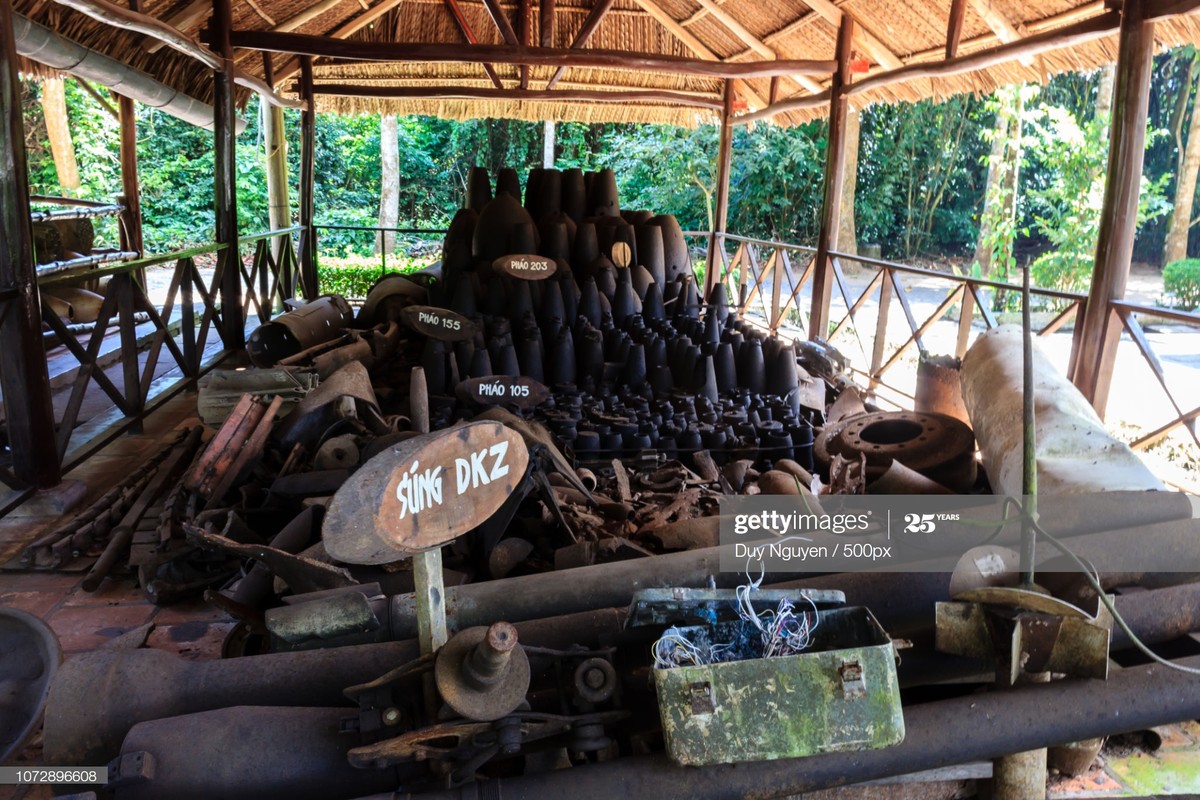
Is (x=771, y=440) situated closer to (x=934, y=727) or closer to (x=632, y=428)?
(x=632, y=428)

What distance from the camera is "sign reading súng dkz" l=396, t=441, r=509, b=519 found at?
1.62m

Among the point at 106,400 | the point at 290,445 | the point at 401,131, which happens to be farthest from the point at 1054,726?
the point at 401,131

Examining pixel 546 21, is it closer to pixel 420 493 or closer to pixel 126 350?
pixel 126 350

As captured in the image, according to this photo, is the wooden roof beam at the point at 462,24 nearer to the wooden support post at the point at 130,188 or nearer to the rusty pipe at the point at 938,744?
the wooden support post at the point at 130,188

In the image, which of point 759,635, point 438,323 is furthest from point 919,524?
point 438,323

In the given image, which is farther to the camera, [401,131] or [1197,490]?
[401,131]

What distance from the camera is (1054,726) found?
6.50 feet

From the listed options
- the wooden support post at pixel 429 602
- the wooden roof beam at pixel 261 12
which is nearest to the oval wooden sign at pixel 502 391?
the wooden support post at pixel 429 602

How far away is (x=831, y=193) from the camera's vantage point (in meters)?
8.05

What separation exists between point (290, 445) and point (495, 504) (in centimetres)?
252

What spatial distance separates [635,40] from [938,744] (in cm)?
924

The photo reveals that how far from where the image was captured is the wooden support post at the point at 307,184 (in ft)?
31.6

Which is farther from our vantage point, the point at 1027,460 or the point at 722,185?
the point at 722,185

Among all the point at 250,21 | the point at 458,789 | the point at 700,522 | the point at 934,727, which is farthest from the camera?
the point at 250,21
